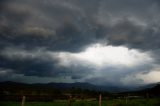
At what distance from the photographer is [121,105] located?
3422 centimetres

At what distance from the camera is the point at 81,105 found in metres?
34.2

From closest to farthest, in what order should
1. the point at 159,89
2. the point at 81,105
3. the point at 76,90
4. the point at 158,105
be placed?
the point at 81,105 < the point at 158,105 < the point at 76,90 < the point at 159,89

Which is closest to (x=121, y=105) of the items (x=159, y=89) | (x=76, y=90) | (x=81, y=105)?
(x=81, y=105)

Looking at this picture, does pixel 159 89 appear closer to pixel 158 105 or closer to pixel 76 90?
pixel 76 90

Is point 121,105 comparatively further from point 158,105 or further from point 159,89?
point 159,89

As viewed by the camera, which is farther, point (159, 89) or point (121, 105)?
point (159, 89)

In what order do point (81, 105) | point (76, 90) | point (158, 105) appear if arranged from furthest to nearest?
point (76, 90), point (158, 105), point (81, 105)

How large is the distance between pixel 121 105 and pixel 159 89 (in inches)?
3018

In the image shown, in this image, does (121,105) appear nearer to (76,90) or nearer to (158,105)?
(158,105)

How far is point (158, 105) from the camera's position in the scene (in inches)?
1441

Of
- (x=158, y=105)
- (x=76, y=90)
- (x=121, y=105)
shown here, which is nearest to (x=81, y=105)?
(x=121, y=105)

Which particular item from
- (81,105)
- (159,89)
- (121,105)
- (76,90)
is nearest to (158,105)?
(121,105)

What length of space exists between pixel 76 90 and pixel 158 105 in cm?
5973

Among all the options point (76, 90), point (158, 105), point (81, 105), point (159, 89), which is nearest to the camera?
point (81, 105)
